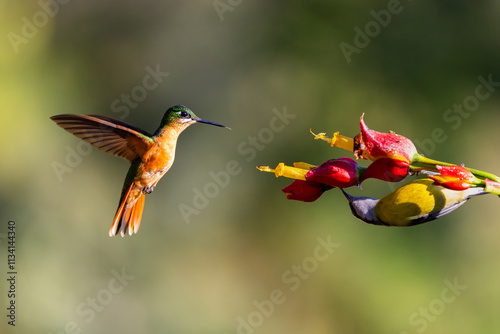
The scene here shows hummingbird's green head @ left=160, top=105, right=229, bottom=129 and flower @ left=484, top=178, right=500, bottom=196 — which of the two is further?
hummingbird's green head @ left=160, top=105, right=229, bottom=129

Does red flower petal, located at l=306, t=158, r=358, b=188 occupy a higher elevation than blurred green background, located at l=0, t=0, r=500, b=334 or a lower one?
higher

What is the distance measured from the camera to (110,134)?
158cm

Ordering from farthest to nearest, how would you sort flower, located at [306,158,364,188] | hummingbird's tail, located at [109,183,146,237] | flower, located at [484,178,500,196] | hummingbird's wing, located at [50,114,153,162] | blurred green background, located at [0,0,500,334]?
blurred green background, located at [0,0,500,334], hummingbird's tail, located at [109,183,146,237], hummingbird's wing, located at [50,114,153,162], flower, located at [306,158,364,188], flower, located at [484,178,500,196]

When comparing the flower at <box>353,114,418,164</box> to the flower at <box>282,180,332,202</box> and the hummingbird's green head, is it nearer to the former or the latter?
the flower at <box>282,180,332,202</box>

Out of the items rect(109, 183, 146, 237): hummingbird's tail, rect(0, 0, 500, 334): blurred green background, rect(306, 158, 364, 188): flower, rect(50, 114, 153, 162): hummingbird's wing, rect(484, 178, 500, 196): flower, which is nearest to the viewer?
rect(484, 178, 500, 196): flower

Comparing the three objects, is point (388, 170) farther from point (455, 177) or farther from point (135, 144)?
point (135, 144)

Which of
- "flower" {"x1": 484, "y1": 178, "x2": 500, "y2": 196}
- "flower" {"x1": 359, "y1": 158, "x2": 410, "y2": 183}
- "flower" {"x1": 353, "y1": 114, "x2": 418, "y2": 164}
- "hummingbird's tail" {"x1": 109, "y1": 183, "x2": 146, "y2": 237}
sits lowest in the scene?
"hummingbird's tail" {"x1": 109, "y1": 183, "x2": 146, "y2": 237}

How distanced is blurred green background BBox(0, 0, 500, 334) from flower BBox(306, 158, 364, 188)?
2.91 metres

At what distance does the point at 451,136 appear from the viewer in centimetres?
449

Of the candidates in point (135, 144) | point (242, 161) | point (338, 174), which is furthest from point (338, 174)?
point (242, 161)

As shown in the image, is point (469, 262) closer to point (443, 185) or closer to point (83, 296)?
point (83, 296)

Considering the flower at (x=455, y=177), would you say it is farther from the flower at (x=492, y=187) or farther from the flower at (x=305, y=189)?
the flower at (x=305, y=189)

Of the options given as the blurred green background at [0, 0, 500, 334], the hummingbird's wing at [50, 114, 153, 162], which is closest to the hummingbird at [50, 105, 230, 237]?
the hummingbird's wing at [50, 114, 153, 162]

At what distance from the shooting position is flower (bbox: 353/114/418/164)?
3.40ft
